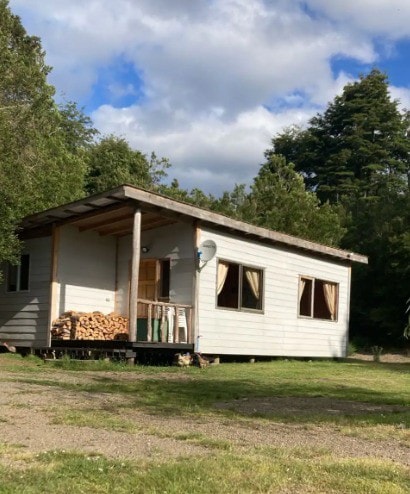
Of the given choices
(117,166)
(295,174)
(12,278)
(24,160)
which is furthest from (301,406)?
(117,166)

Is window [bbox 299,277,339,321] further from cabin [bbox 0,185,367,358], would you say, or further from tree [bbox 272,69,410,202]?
tree [bbox 272,69,410,202]

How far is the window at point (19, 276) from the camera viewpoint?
1545 cm

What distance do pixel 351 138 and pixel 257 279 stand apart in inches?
1263

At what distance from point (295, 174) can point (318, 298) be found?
12.2 meters

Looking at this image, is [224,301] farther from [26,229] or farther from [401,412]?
[401,412]

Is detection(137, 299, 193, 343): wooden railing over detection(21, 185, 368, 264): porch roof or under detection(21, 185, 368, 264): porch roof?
under

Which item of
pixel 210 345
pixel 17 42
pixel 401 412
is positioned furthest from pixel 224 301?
pixel 17 42

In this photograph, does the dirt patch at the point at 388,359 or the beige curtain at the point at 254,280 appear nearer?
the beige curtain at the point at 254,280

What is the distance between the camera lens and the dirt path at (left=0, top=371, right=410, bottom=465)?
5250 millimetres

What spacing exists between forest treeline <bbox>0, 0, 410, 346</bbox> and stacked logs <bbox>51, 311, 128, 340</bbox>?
185 cm

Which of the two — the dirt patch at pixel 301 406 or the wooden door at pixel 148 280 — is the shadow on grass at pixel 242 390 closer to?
the dirt patch at pixel 301 406

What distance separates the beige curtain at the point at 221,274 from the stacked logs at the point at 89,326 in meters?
2.30

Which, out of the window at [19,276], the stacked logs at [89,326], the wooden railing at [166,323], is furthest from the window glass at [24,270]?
the wooden railing at [166,323]

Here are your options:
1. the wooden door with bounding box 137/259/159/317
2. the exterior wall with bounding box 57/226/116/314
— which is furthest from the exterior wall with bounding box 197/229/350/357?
the exterior wall with bounding box 57/226/116/314
